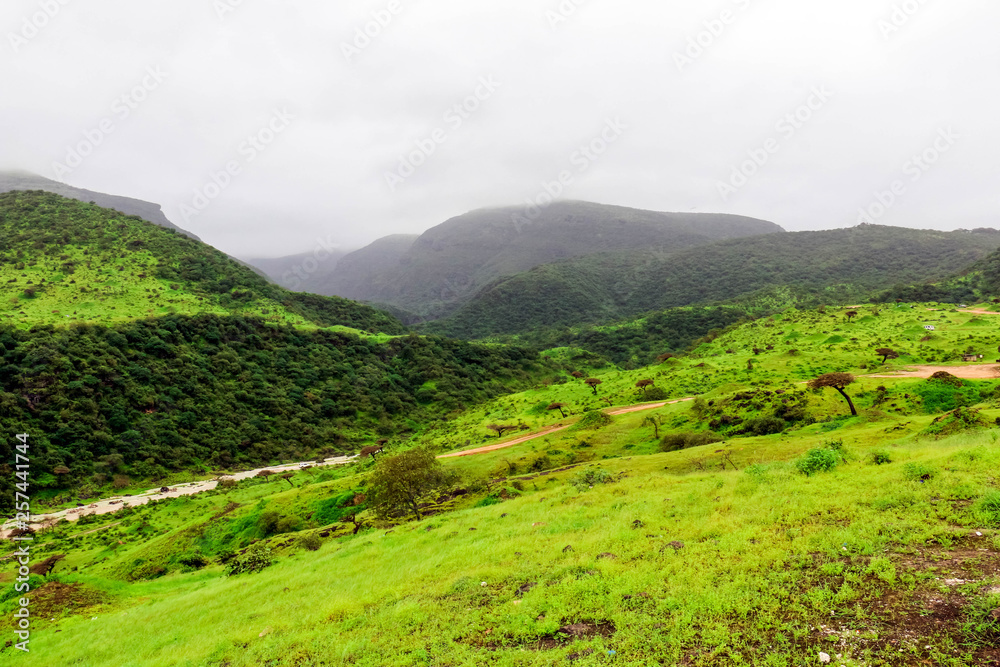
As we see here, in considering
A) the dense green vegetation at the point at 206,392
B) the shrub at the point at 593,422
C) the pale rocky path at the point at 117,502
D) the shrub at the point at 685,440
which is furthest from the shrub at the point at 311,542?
the dense green vegetation at the point at 206,392

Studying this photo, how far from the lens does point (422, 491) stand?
76.7ft

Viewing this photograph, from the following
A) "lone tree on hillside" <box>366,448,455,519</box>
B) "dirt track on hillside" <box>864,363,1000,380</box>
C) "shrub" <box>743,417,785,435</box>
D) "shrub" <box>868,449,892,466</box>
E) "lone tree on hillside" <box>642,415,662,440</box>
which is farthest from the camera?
"lone tree on hillside" <box>642,415,662,440</box>

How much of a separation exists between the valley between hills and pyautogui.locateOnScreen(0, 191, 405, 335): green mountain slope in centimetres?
110

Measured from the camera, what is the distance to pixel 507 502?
19.1 meters

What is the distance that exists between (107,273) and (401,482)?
92101mm

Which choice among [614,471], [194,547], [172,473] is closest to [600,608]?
[614,471]

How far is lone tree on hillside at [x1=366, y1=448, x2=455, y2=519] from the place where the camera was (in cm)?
2150

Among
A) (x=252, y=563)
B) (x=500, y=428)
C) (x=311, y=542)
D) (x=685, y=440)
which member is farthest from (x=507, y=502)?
(x=500, y=428)

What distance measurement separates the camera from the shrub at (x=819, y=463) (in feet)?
43.1

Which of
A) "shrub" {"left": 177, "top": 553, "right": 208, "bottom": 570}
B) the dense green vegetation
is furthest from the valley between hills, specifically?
the dense green vegetation

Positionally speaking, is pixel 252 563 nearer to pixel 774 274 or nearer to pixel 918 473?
pixel 918 473

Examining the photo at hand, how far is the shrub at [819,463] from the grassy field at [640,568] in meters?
0.08

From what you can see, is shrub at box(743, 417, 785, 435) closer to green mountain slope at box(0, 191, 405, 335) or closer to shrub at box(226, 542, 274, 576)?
shrub at box(226, 542, 274, 576)

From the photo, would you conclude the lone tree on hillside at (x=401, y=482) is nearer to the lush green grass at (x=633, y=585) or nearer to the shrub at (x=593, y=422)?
the lush green grass at (x=633, y=585)
